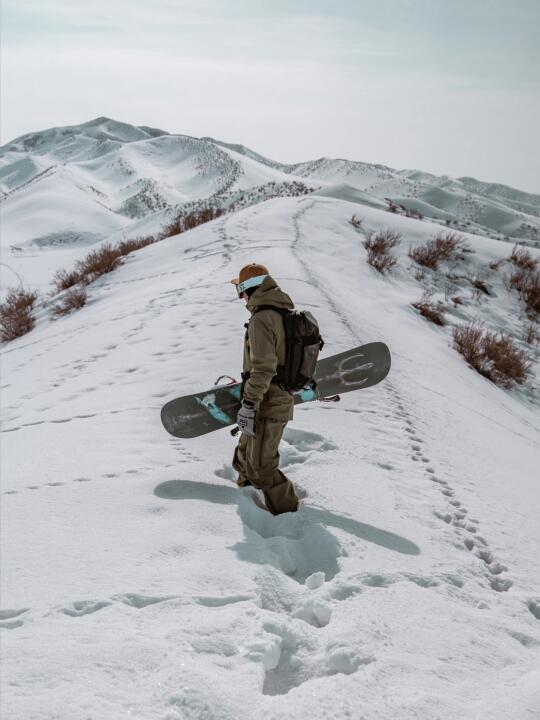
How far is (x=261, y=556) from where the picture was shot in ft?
8.91

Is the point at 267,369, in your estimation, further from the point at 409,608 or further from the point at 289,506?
the point at 409,608

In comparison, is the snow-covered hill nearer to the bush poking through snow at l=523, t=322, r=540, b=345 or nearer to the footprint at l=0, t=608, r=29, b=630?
the bush poking through snow at l=523, t=322, r=540, b=345

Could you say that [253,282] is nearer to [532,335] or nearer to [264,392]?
[264,392]

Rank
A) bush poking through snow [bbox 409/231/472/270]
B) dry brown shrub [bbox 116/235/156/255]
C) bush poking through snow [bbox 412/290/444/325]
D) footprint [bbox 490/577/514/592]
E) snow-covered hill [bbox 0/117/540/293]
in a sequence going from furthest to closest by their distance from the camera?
1. snow-covered hill [bbox 0/117/540/293]
2. dry brown shrub [bbox 116/235/156/255]
3. bush poking through snow [bbox 409/231/472/270]
4. bush poking through snow [bbox 412/290/444/325]
5. footprint [bbox 490/577/514/592]

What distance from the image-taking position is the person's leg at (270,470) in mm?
→ 3318

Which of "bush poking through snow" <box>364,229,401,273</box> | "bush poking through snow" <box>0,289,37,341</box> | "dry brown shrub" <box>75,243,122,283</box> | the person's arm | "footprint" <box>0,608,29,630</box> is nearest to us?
"footprint" <box>0,608,29,630</box>

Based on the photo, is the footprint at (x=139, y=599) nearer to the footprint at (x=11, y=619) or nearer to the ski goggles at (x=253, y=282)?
the footprint at (x=11, y=619)

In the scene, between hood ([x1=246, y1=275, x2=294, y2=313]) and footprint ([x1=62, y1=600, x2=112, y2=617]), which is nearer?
footprint ([x1=62, y1=600, x2=112, y2=617])

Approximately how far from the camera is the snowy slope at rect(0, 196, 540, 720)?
1841 mm

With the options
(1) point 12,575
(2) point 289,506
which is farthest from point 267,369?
(1) point 12,575

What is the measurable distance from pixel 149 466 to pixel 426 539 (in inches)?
72.5

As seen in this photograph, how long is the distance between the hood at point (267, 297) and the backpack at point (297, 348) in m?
0.03

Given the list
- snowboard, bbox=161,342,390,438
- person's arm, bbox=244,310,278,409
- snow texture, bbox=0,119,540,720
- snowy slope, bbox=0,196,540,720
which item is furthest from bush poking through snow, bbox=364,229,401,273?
person's arm, bbox=244,310,278,409

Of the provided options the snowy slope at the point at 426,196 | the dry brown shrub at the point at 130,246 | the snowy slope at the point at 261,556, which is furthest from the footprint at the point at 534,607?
the snowy slope at the point at 426,196
